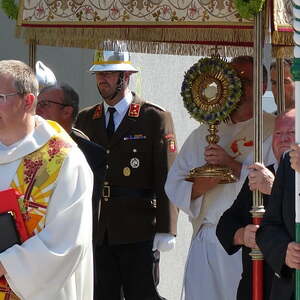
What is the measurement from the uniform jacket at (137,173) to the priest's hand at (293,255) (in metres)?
2.33

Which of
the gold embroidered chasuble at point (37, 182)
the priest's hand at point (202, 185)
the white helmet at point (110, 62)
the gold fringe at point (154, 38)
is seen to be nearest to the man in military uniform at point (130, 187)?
the white helmet at point (110, 62)

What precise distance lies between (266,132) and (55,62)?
2.36 metres

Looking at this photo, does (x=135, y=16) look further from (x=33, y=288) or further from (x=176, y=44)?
(x=33, y=288)

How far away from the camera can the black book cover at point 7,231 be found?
406 centimetres

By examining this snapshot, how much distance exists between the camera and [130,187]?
640cm

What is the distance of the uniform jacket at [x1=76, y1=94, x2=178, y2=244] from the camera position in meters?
6.34

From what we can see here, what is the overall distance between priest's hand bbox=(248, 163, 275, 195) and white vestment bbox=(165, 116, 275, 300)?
0.74m

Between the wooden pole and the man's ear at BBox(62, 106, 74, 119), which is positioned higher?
the wooden pole

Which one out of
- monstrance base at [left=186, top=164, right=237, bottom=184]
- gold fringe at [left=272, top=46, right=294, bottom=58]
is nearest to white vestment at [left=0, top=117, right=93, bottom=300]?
monstrance base at [left=186, top=164, right=237, bottom=184]

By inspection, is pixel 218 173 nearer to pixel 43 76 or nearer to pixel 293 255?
pixel 43 76

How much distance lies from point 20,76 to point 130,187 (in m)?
2.33

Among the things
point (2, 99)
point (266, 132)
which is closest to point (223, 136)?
point (266, 132)

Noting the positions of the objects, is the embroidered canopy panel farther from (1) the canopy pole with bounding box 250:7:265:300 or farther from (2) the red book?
(2) the red book

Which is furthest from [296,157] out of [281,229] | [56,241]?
[56,241]
